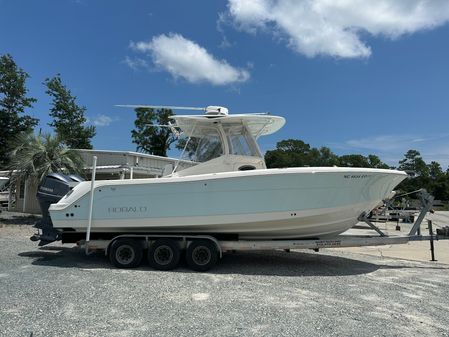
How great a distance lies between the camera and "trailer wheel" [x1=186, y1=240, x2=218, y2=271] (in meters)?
8.24

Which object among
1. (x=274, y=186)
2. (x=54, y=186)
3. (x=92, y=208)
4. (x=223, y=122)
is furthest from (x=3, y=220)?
(x=274, y=186)

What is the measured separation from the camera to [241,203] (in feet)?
26.5

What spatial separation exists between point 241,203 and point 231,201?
20 cm

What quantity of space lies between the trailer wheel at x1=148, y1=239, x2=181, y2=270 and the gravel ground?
1.09 ft

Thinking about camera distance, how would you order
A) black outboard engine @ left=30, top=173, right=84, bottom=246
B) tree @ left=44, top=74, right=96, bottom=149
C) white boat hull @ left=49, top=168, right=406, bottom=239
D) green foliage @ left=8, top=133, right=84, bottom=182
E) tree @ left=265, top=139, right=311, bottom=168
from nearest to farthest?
white boat hull @ left=49, top=168, right=406, bottom=239 → black outboard engine @ left=30, top=173, right=84, bottom=246 → green foliage @ left=8, top=133, right=84, bottom=182 → tree @ left=44, top=74, right=96, bottom=149 → tree @ left=265, top=139, right=311, bottom=168

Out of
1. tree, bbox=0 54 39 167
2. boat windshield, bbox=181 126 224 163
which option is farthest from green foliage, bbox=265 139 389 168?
boat windshield, bbox=181 126 224 163

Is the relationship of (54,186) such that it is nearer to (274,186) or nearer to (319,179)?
(274,186)

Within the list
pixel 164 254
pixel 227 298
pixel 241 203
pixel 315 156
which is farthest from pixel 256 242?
pixel 315 156

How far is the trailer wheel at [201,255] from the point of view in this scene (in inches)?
324

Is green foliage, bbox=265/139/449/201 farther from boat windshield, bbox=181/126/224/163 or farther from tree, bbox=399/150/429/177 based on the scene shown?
boat windshield, bbox=181/126/224/163

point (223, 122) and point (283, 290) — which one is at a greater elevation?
point (223, 122)

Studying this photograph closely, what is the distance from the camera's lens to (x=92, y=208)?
339 inches

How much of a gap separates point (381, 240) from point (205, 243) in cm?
360

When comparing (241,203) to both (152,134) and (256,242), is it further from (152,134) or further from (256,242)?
(152,134)
